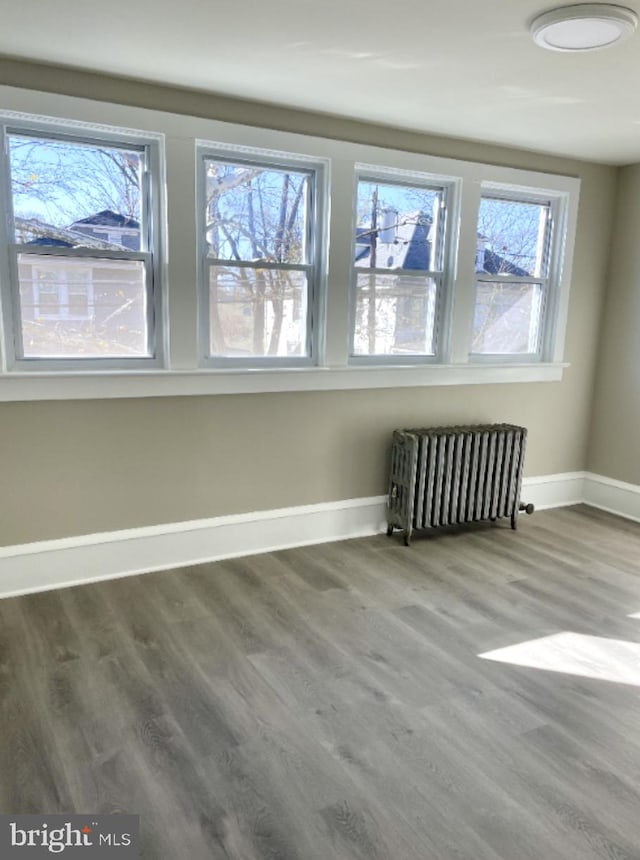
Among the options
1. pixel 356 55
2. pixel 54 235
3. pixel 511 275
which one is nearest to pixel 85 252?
pixel 54 235

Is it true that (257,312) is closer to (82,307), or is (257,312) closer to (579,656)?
(82,307)

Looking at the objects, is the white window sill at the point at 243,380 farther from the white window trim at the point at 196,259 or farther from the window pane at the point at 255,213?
the window pane at the point at 255,213

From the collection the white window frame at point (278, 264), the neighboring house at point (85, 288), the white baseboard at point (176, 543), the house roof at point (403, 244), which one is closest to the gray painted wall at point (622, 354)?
the house roof at point (403, 244)

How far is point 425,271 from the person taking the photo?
4203 mm

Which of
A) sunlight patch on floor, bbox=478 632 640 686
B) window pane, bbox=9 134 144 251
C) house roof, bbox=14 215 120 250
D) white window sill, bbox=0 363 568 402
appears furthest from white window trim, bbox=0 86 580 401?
sunlight patch on floor, bbox=478 632 640 686

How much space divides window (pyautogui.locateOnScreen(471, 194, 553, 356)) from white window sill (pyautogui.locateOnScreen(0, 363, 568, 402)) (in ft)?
0.67

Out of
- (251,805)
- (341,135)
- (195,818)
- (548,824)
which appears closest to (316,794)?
(251,805)

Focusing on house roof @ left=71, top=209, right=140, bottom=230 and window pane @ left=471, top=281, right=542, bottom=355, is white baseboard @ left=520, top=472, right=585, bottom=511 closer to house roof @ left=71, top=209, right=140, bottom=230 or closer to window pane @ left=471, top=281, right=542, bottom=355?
window pane @ left=471, top=281, right=542, bottom=355

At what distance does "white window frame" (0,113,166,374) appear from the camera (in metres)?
3.00

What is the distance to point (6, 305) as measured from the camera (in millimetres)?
3055

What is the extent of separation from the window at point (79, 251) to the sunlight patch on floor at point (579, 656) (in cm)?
240

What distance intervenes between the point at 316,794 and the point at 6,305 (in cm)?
254

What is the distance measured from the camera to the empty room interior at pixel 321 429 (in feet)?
6.75

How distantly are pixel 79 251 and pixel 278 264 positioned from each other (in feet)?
3.61
